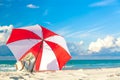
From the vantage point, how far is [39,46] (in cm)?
1230

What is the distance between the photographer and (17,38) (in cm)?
1168

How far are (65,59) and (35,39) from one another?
186cm

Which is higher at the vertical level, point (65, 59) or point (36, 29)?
point (36, 29)

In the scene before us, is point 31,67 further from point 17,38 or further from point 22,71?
point 17,38

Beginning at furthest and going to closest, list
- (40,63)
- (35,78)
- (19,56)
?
(40,63)
(19,56)
(35,78)

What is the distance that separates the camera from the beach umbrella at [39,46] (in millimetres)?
11633

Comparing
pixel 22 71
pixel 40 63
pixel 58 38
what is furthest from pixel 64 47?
pixel 22 71

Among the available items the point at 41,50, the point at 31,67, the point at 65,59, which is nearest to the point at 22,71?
the point at 31,67

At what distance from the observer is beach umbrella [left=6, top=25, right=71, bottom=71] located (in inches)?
458

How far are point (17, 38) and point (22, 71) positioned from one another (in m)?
1.53

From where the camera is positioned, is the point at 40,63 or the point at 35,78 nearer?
the point at 35,78

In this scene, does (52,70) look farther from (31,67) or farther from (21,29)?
(21,29)

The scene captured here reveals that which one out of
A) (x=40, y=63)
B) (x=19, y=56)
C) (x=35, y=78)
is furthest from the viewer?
(x=40, y=63)

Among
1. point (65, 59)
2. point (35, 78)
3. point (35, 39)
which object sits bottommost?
point (35, 78)
